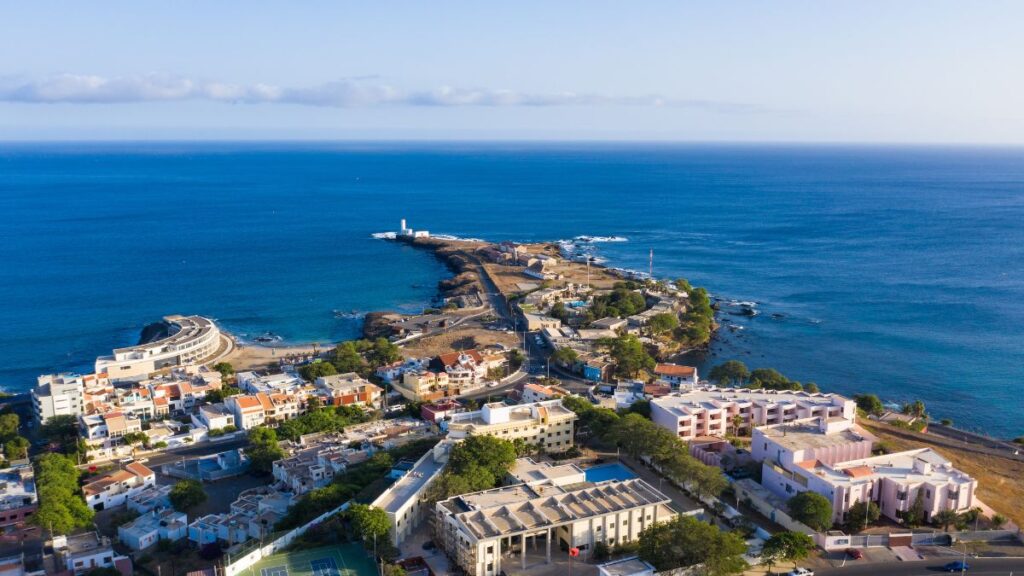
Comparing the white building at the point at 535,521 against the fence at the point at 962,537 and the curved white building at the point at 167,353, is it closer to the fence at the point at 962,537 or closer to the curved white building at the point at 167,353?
the fence at the point at 962,537

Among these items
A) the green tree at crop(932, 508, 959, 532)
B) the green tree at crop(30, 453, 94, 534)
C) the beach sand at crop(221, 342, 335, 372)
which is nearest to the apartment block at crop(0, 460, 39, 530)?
the green tree at crop(30, 453, 94, 534)

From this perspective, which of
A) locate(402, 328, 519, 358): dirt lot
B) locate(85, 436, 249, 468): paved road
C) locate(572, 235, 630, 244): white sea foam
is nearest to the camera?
locate(85, 436, 249, 468): paved road

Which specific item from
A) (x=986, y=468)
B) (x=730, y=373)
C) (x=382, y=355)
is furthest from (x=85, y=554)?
(x=986, y=468)

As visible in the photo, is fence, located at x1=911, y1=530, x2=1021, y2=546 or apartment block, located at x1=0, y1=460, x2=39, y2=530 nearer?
fence, located at x1=911, y1=530, x2=1021, y2=546

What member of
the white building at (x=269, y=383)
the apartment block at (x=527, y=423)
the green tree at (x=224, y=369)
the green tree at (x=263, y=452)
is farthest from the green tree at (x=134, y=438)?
the apartment block at (x=527, y=423)

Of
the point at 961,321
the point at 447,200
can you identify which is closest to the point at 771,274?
the point at 961,321

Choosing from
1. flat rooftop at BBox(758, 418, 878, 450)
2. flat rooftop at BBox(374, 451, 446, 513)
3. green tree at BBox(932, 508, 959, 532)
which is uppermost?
flat rooftop at BBox(758, 418, 878, 450)

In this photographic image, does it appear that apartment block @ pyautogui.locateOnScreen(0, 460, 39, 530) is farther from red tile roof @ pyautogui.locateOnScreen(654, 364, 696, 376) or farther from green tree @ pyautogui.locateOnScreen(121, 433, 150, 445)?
red tile roof @ pyautogui.locateOnScreen(654, 364, 696, 376)
